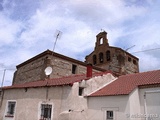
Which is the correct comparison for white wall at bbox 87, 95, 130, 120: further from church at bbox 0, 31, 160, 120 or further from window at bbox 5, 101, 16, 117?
window at bbox 5, 101, 16, 117

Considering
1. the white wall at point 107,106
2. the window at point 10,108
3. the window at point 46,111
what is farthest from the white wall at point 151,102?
the window at point 10,108

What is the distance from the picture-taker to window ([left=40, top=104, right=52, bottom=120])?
39.4 feet

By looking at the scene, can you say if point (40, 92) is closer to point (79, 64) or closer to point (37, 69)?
point (37, 69)

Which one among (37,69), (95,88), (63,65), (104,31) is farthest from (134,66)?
(95,88)

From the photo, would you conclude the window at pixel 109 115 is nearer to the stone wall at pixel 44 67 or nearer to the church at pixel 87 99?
the church at pixel 87 99

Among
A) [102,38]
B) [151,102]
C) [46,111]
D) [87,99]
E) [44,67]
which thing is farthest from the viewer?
[102,38]

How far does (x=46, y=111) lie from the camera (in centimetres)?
1223

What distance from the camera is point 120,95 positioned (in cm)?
1088

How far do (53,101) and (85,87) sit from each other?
8.27ft

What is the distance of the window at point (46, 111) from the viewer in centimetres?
1200

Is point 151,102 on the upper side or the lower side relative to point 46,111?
upper

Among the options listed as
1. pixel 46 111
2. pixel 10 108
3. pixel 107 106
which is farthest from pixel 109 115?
pixel 10 108

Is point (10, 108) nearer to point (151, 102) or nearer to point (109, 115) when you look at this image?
point (109, 115)

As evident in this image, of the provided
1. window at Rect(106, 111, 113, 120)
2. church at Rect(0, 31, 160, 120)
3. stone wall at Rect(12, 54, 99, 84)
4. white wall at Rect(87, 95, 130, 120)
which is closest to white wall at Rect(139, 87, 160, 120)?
church at Rect(0, 31, 160, 120)
